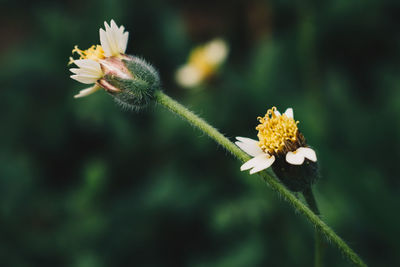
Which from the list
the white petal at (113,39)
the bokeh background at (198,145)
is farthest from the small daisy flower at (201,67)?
the white petal at (113,39)

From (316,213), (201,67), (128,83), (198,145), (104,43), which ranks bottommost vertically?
(316,213)

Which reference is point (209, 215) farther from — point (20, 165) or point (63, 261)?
point (20, 165)

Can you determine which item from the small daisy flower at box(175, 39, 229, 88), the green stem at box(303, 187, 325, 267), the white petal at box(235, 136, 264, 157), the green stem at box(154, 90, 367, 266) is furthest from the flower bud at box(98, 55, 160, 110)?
the small daisy flower at box(175, 39, 229, 88)

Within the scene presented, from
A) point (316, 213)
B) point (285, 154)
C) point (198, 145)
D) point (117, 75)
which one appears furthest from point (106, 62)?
point (198, 145)

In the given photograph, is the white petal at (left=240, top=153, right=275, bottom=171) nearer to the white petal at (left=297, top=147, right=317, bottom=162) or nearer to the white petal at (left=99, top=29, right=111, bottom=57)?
the white petal at (left=297, top=147, right=317, bottom=162)

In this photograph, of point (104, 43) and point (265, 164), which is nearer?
point (265, 164)

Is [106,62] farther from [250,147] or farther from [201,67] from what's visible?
[201,67]
